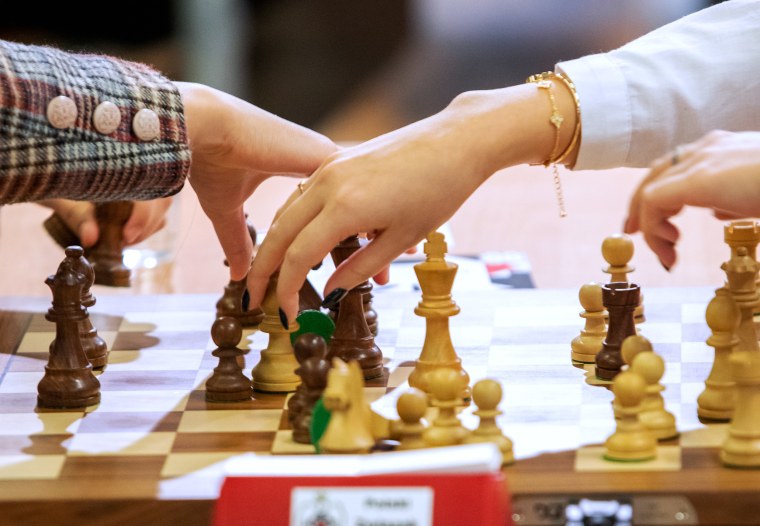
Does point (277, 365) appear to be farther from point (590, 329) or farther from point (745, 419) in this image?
point (745, 419)

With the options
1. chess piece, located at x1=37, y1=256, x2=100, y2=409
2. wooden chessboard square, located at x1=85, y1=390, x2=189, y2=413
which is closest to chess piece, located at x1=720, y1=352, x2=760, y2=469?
wooden chessboard square, located at x1=85, y1=390, x2=189, y2=413

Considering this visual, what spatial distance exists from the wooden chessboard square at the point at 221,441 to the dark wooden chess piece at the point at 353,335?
0.21 metres

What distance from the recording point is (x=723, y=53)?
143cm

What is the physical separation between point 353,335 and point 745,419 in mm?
521

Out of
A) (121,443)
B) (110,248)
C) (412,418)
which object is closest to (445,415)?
(412,418)

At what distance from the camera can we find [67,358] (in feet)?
4.56

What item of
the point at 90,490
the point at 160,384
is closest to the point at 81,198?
the point at 160,384

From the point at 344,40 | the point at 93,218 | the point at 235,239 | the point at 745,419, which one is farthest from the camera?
the point at 344,40

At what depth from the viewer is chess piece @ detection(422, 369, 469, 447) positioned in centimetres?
113

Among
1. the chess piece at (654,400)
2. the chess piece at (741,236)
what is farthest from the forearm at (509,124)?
the chess piece at (654,400)

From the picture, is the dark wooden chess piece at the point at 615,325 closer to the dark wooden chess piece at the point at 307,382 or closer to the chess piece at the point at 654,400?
the chess piece at the point at 654,400

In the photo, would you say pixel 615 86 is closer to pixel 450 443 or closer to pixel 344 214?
pixel 344 214

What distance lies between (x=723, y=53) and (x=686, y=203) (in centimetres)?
36

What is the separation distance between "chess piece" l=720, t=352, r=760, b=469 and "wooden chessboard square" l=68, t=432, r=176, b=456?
0.55 metres
